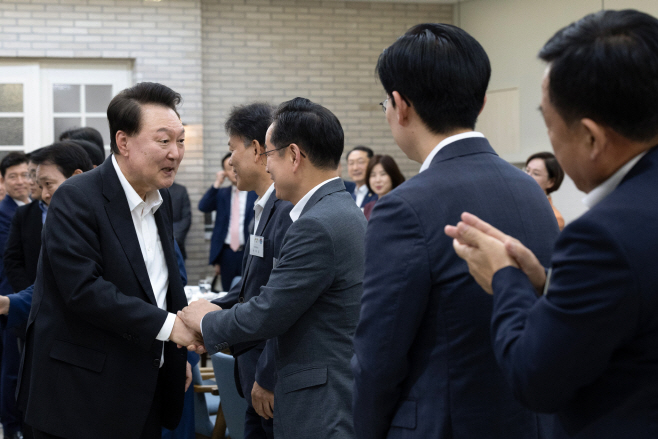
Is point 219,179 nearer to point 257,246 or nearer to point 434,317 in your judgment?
point 257,246

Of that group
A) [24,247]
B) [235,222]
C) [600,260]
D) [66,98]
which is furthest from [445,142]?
[66,98]

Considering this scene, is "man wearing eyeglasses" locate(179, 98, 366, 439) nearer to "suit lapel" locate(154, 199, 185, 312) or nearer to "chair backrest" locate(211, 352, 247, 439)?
"suit lapel" locate(154, 199, 185, 312)

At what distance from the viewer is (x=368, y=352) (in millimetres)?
1312

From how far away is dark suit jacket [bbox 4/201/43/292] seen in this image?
359 cm

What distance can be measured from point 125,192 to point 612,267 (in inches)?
63.8

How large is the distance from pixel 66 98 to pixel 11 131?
0.81 meters

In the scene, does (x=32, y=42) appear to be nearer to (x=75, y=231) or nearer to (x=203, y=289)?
(x=203, y=289)

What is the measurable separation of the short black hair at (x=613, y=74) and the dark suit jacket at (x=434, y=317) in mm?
330

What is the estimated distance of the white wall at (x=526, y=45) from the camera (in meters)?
8.28

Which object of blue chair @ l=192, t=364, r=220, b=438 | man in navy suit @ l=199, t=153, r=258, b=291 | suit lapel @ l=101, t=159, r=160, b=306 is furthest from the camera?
man in navy suit @ l=199, t=153, r=258, b=291

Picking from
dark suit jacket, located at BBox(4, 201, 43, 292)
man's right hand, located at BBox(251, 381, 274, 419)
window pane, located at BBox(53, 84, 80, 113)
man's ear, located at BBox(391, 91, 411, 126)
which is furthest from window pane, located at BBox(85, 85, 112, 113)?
man's ear, located at BBox(391, 91, 411, 126)

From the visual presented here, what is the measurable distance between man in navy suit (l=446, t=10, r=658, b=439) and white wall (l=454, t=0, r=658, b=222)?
749cm

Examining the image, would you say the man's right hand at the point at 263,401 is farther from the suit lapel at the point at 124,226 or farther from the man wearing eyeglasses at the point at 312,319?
the suit lapel at the point at 124,226

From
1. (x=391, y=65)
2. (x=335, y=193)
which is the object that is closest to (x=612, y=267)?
(x=391, y=65)
